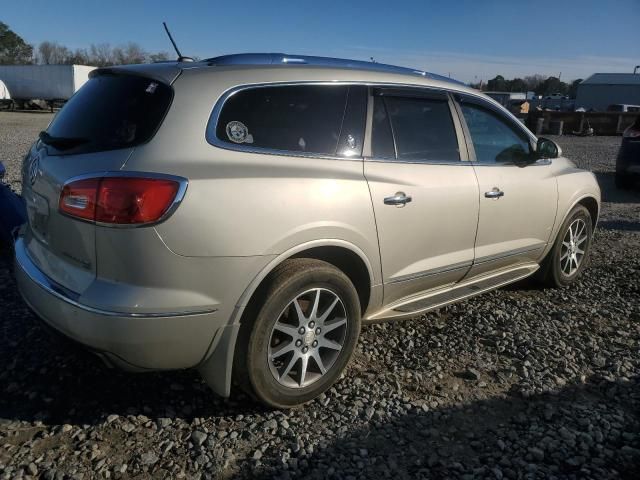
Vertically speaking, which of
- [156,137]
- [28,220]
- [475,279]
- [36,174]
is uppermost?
[156,137]

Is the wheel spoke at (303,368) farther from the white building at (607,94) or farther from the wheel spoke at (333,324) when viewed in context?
the white building at (607,94)

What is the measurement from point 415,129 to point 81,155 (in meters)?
2.00

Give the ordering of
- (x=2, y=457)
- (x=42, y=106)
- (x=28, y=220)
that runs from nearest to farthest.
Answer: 1. (x=2, y=457)
2. (x=28, y=220)
3. (x=42, y=106)

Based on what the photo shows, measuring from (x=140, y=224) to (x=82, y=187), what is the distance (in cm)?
34

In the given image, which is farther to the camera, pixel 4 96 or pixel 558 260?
pixel 4 96

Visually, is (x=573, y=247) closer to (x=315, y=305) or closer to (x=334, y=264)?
(x=334, y=264)

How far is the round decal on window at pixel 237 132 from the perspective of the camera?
261 cm

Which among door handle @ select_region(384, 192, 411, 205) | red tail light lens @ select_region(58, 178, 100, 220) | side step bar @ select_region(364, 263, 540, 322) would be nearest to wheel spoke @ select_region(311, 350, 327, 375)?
side step bar @ select_region(364, 263, 540, 322)

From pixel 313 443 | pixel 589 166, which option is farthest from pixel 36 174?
pixel 589 166

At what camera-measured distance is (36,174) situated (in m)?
2.80

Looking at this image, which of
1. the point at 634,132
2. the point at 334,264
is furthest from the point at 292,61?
the point at 634,132

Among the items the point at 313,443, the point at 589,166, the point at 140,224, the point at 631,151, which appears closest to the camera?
the point at 140,224

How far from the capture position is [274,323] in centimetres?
271

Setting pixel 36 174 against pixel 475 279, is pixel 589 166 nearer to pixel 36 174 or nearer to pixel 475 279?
pixel 475 279
